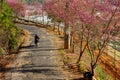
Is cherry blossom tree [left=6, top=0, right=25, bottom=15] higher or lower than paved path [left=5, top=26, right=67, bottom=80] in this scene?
→ higher

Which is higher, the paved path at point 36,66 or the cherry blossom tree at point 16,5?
the cherry blossom tree at point 16,5

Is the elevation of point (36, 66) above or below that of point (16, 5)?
below

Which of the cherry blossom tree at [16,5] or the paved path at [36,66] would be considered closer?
the paved path at [36,66]

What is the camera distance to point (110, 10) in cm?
2233

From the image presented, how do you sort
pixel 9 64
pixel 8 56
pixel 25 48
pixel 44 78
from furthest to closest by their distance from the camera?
pixel 25 48 < pixel 8 56 < pixel 9 64 < pixel 44 78

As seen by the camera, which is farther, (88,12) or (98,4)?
(88,12)

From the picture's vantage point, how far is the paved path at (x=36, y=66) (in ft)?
80.9

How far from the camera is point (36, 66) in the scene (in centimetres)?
2819

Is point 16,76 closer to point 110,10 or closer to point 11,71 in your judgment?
point 11,71

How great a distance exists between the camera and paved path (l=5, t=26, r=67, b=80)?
24656 millimetres

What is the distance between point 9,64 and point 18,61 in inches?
54.5

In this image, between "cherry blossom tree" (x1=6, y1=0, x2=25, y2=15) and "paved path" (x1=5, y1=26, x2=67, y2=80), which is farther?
"cherry blossom tree" (x1=6, y1=0, x2=25, y2=15)

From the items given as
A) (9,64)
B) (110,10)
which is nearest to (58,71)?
(9,64)

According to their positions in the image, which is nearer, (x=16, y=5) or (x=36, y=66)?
(x=36, y=66)
